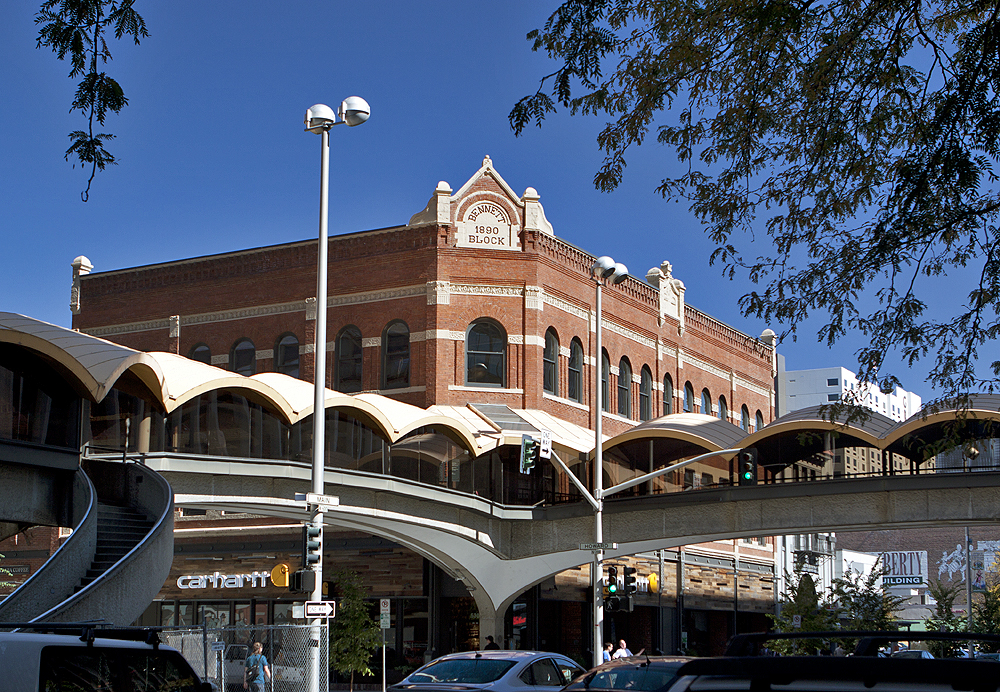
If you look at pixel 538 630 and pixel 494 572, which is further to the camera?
pixel 538 630

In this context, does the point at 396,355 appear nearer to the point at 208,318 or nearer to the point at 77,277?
the point at 208,318

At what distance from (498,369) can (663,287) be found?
11.8 metres

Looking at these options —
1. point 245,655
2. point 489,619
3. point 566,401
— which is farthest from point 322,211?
point 566,401

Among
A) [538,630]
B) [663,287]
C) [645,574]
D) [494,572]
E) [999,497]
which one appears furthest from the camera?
[663,287]

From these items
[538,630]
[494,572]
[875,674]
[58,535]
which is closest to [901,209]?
[875,674]

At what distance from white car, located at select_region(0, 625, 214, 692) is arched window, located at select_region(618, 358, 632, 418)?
37023 millimetres

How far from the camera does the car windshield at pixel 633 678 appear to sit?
11702 millimetres

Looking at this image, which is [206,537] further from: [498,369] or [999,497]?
[999,497]

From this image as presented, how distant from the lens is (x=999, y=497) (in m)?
29.7

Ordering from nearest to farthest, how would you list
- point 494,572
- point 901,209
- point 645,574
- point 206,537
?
point 901,209, point 494,572, point 206,537, point 645,574

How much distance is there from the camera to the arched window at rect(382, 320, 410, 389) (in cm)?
4075

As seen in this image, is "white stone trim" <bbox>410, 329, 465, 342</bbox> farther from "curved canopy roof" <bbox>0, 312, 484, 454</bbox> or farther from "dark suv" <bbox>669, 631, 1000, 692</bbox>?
"dark suv" <bbox>669, 631, 1000, 692</bbox>

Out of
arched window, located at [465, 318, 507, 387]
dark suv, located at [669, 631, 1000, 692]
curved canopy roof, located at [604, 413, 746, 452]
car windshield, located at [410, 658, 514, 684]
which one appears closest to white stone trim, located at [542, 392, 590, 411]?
arched window, located at [465, 318, 507, 387]

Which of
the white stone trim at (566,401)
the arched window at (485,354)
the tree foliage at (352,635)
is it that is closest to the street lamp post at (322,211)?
the tree foliage at (352,635)
